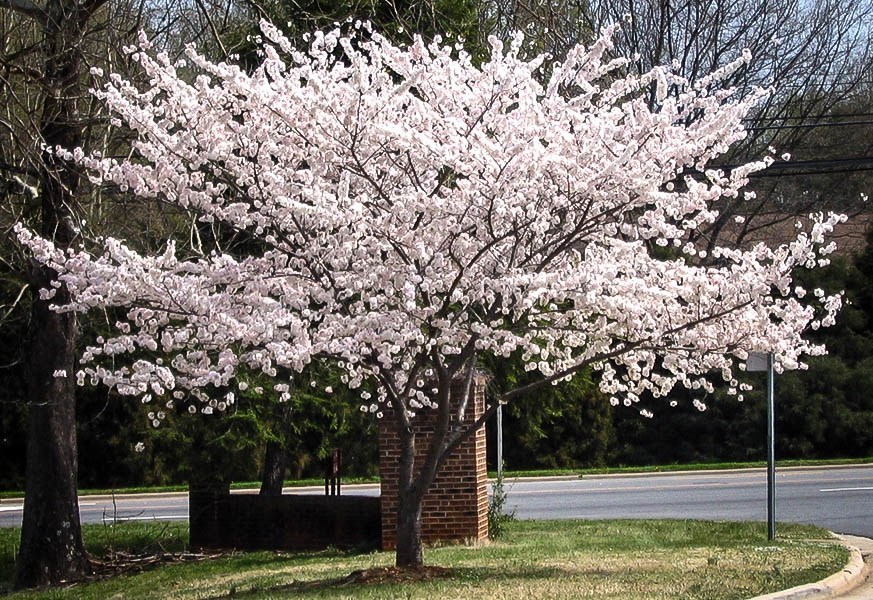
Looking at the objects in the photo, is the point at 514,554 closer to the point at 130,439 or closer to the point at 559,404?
the point at 559,404

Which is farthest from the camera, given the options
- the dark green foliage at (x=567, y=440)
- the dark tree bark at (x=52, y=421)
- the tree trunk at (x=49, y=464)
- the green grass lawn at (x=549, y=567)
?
the dark green foliage at (x=567, y=440)

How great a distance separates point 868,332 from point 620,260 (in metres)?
22.9

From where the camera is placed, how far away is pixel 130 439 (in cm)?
2602

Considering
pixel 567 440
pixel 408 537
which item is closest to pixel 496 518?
pixel 408 537

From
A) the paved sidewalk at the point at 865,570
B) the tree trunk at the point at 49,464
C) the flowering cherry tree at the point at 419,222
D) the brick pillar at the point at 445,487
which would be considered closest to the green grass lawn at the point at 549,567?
the paved sidewalk at the point at 865,570

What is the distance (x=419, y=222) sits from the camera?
10.1 meters

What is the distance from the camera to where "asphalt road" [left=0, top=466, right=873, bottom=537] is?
1842cm

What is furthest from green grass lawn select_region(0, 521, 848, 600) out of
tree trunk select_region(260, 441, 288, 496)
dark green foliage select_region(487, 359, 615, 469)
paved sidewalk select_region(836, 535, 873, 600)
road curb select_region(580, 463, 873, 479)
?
dark green foliage select_region(487, 359, 615, 469)

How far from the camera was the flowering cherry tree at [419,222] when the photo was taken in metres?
9.68

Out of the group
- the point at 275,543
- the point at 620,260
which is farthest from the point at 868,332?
the point at 620,260

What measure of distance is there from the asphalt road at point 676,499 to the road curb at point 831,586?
4146mm

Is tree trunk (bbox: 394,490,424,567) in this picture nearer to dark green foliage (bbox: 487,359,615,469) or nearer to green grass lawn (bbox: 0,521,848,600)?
green grass lawn (bbox: 0,521,848,600)

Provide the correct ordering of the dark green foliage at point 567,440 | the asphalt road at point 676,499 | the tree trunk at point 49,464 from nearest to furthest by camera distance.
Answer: the tree trunk at point 49,464, the asphalt road at point 676,499, the dark green foliage at point 567,440

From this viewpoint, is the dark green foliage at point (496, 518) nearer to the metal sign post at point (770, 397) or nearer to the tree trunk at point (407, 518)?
the metal sign post at point (770, 397)
